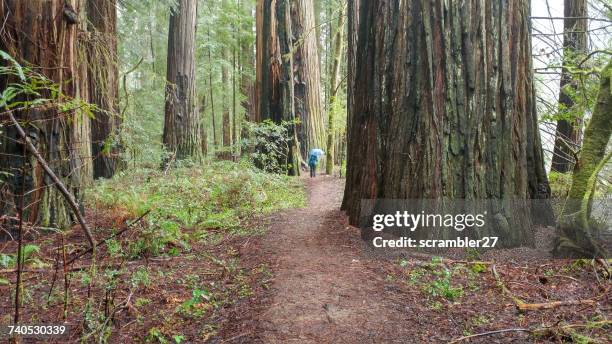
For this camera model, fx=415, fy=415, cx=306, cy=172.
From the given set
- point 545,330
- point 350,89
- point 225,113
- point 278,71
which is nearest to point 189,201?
point 350,89

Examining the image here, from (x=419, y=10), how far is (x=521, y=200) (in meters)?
2.27

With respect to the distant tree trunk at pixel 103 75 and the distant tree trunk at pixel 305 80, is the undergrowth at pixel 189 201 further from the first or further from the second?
the distant tree trunk at pixel 305 80

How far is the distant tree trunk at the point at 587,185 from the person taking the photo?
3842mm

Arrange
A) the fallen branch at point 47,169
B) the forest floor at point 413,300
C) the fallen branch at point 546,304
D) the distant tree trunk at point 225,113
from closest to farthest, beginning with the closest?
the fallen branch at point 47,169
the forest floor at point 413,300
the fallen branch at point 546,304
the distant tree trunk at point 225,113

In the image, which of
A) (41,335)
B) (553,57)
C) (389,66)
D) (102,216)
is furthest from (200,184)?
(553,57)

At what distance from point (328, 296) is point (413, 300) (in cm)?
65

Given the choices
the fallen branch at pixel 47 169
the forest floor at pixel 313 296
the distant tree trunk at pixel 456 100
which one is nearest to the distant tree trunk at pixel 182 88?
the forest floor at pixel 313 296

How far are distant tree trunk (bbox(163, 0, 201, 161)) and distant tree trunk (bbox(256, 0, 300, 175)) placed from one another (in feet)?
7.38

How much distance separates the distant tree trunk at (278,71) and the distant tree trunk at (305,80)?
12.4 inches

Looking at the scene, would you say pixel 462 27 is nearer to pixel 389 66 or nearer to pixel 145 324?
pixel 389 66

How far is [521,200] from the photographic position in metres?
4.38

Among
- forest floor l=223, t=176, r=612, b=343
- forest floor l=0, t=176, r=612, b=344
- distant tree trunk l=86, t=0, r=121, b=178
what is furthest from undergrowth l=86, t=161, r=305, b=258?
forest floor l=223, t=176, r=612, b=343

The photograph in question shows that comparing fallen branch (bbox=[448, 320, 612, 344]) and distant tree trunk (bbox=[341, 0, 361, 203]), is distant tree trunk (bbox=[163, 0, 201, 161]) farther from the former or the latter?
fallen branch (bbox=[448, 320, 612, 344])

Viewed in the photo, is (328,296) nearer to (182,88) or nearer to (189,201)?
(189,201)
